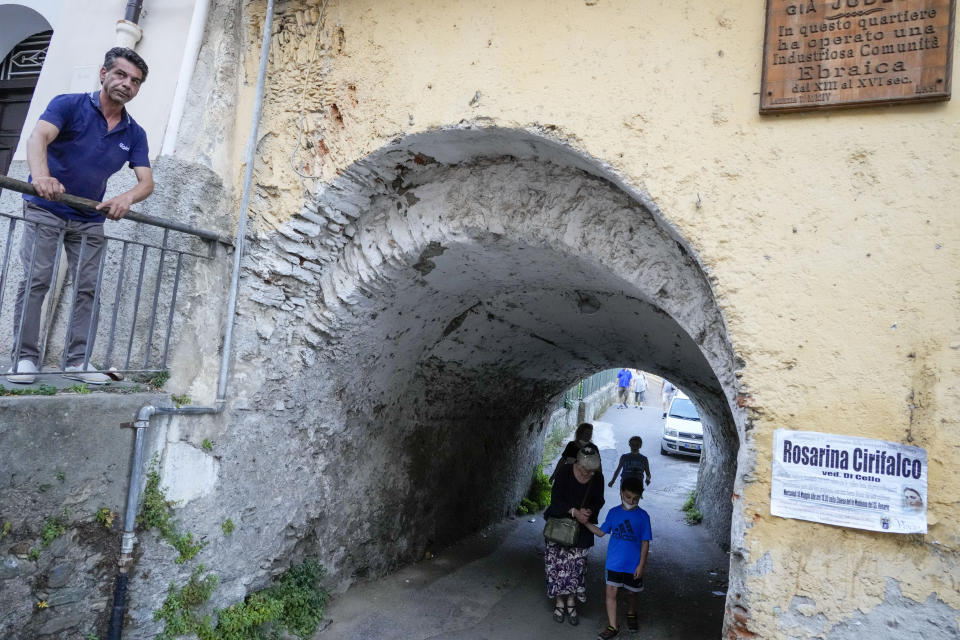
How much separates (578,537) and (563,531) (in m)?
0.14

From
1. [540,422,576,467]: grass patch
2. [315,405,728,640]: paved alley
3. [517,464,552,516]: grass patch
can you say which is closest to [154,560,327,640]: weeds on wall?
[315,405,728,640]: paved alley

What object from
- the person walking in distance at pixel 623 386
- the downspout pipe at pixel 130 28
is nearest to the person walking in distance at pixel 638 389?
the person walking in distance at pixel 623 386

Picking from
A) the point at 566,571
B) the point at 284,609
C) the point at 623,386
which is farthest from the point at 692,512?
the point at 623,386

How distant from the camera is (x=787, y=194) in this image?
114 inches

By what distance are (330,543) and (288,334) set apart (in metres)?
1.66

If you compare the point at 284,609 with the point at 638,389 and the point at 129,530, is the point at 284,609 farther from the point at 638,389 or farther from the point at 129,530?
the point at 638,389

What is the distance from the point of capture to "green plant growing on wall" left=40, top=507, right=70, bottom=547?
2.97 metres

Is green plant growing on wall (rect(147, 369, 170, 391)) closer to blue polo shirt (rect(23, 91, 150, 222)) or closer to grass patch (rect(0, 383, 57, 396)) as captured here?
grass patch (rect(0, 383, 57, 396))

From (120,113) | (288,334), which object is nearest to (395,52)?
(120,113)

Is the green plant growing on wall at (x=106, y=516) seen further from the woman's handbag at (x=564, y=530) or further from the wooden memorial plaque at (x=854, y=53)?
the wooden memorial plaque at (x=854, y=53)

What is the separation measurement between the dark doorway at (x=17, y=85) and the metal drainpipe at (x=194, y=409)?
3.23 m

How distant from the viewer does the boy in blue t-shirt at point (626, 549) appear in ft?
15.4

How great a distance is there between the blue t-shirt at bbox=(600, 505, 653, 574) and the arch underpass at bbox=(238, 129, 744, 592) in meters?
1.52

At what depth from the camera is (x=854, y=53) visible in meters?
2.87
